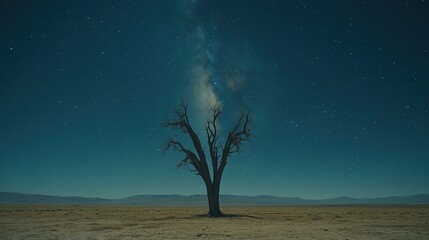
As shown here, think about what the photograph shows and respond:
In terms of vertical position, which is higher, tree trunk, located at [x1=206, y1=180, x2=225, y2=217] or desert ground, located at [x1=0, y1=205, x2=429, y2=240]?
tree trunk, located at [x1=206, y1=180, x2=225, y2=217]

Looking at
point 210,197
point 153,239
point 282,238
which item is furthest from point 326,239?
point 210,197

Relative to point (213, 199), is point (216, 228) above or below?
below

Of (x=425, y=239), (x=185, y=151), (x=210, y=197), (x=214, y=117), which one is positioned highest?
(x=214, y=117)

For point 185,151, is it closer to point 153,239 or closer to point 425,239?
point 153,239

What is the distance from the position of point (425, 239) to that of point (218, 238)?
7.94 meters

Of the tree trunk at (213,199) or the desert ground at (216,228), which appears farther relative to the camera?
the tree trunk at (213,199)

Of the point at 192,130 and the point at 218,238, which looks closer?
the point at 218,238

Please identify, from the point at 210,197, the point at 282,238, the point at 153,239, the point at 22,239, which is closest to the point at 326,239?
the point at 282,238

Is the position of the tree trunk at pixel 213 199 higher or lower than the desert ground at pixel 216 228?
higher

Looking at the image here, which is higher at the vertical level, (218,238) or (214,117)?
(214,117)

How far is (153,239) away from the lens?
51.3ft

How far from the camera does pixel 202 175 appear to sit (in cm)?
3691

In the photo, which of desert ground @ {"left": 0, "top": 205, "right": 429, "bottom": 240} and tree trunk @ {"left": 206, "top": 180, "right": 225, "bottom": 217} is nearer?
desert ground @ {"left": 0, "top": 205, "right": 429, "bottom": 240}

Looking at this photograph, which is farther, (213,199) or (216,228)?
(213,199)
